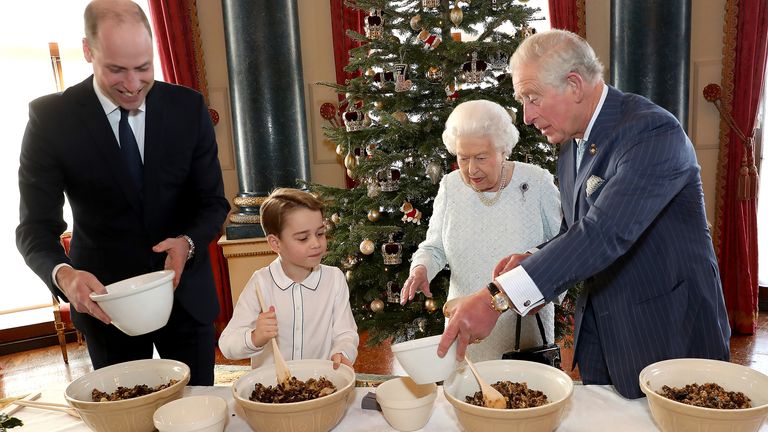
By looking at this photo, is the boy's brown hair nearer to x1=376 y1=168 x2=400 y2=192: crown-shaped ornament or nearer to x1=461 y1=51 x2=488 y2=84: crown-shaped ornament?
x1=376 y1=168 x2=400 y2=192: crown-shaped ornament

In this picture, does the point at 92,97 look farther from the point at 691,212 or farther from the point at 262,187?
the point at 262,187

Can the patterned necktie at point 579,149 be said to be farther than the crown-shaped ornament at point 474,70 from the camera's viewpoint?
No

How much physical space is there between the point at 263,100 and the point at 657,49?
117 inches

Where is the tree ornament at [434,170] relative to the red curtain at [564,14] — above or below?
below

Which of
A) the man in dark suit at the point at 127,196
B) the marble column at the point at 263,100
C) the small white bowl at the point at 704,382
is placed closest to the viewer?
the small white bowl at the point at 704,382

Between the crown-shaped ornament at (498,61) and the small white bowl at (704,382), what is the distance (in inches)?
94.2

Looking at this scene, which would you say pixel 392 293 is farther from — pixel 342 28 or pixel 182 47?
pixel 182 47

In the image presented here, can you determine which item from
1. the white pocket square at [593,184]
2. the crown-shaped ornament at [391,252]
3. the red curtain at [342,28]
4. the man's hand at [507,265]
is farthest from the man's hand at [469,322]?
the red curtain at [342,28]

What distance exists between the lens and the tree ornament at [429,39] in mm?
3432

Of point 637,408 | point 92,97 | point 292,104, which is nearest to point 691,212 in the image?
point 637,408

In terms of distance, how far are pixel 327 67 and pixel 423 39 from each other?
2171 mm

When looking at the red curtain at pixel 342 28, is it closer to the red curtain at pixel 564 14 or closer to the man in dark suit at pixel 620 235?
the red curtain at pixel 564 14

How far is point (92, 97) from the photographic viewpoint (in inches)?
76.7

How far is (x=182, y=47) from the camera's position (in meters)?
5.17
